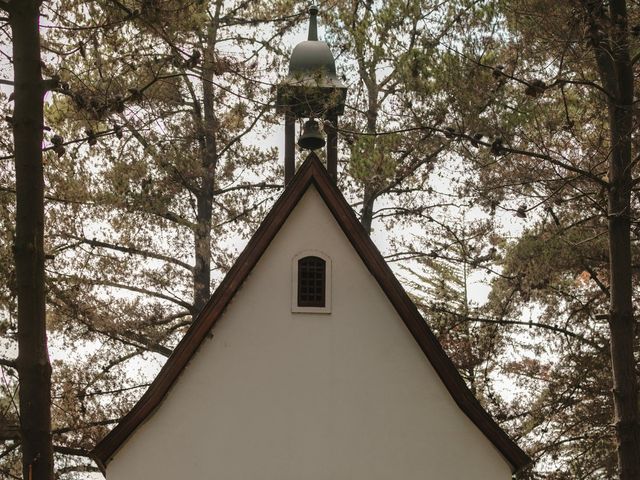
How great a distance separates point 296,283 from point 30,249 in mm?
4137

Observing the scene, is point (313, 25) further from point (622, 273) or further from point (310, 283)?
point (622, 273)

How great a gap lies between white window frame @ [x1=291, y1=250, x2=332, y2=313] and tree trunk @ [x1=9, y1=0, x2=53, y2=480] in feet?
13.0

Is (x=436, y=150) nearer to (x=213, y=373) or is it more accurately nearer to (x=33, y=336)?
(x=213, y=373)

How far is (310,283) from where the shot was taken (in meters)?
10.9

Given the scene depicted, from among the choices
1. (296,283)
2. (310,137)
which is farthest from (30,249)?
(310,137)

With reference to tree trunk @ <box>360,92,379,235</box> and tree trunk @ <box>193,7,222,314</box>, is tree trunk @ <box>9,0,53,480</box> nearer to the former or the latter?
tree trunk @ <box>193,7,222,314</box>

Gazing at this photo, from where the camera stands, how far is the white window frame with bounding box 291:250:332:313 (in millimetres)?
10844

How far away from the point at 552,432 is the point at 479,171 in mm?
5174

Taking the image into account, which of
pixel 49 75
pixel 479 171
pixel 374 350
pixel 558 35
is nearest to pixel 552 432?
pixel 479 171

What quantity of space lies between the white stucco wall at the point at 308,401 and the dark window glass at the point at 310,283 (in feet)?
0.52

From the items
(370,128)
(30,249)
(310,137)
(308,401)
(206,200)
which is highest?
(370,128)

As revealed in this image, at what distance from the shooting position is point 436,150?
56.0ft

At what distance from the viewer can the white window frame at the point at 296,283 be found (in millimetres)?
10844

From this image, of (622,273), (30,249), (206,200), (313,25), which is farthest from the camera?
(206,200)
